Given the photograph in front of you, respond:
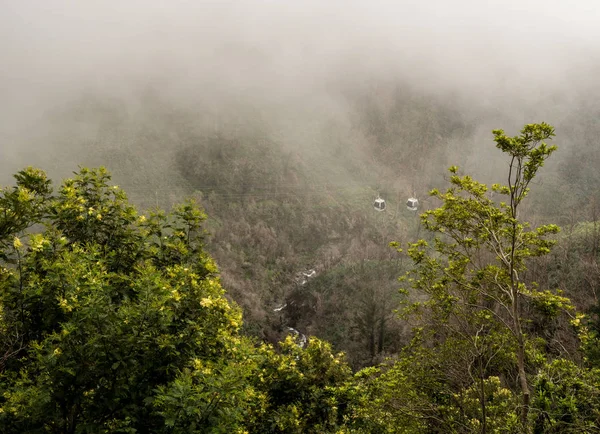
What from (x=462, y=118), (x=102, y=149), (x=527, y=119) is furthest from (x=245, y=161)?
(x=527, y=119)

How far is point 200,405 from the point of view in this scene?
5.34 m

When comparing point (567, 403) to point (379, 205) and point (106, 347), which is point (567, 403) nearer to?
point (106, 347)

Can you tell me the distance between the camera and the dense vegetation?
5.62 m

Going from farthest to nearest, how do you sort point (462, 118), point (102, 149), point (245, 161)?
point (462, 118) < point (245, 161) < point (102, 149)

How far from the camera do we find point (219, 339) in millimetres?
6852

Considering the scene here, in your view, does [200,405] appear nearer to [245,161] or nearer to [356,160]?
[245,161]

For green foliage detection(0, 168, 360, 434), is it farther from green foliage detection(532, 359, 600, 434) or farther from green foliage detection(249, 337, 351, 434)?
green foliage detection(532, 359, 600, 434)

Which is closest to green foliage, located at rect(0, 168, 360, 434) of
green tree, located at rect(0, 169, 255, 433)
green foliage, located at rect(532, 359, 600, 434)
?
green tree, located at rect(0, 169, 255, 433)

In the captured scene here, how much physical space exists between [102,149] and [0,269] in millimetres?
104078

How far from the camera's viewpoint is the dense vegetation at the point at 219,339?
5617 millimetres

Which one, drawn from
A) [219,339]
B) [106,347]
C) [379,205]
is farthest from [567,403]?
[379,205]

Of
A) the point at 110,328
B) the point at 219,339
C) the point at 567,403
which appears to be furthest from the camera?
the point at 567,403

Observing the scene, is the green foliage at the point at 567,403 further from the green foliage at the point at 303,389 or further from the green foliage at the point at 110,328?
the green foliage at the point at 110,328

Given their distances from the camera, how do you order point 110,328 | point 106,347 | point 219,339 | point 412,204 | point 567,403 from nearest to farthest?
1. point 106,347
2. point 110,328
3. point 219,339
4. point 567,403
5. point 412,204
